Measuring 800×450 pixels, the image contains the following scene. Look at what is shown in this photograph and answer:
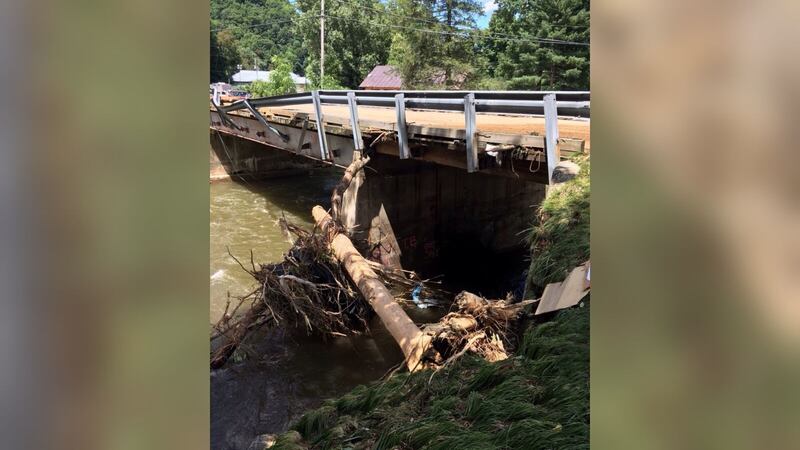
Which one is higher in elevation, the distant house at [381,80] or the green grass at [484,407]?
the distant house at [381,80]

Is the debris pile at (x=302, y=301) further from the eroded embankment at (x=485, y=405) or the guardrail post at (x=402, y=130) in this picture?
the eroded embankment at (x=485, y=405)

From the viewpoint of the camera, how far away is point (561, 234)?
7.95 metres

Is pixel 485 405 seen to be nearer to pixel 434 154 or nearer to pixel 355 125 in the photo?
pixel 434 154

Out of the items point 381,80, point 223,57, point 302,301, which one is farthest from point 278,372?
point 223,57

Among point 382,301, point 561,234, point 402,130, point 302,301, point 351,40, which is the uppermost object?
point 351,40

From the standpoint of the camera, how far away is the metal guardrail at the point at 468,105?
26.6 ft

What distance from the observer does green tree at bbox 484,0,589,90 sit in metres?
35.8

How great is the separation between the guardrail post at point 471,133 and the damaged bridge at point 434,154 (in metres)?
0.02

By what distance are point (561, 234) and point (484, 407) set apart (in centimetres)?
385

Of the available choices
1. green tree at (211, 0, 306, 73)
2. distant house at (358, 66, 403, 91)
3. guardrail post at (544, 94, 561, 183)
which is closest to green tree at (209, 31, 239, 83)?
green tree at (211, 0, 306, 73)

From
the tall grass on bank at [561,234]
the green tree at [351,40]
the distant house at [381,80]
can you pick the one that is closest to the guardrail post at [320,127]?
the tall grass on bank at [561,234]
